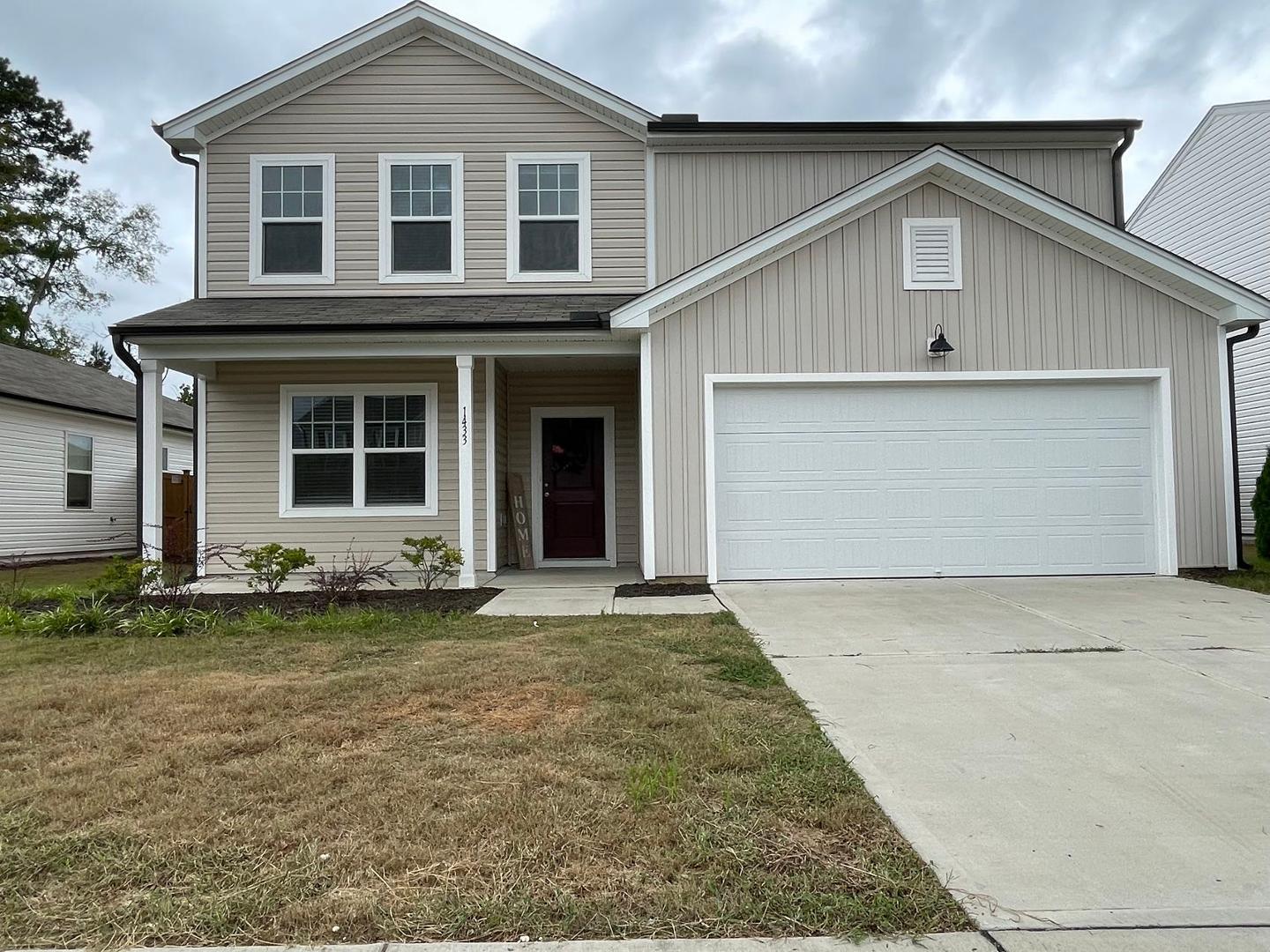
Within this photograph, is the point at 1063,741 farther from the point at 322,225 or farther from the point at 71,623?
the point at 322,225

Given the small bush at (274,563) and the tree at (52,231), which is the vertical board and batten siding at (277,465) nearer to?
the small bush at (274,563)

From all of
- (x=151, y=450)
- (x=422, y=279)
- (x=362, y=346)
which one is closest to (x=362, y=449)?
(x=362, y=346)

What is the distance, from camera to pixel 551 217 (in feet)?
33.8

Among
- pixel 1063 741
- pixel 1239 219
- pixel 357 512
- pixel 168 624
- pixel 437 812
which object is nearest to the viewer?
pixel 437 812

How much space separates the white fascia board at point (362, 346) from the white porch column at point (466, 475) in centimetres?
26

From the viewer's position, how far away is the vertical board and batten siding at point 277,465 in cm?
977

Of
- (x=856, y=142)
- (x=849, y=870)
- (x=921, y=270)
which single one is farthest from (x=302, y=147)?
(x=849, y=870)

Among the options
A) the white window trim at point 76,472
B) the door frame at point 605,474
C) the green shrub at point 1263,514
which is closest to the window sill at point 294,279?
the door frame at point 605,474

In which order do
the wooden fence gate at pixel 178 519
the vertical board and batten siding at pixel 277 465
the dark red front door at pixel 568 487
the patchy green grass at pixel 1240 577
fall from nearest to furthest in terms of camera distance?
the patchy green grass at pixel 1240 577
the wooden fence gate at pixel 178 519
the vertical board and batten siding at pixel 277 465
the dark red front door at pixel 568 487

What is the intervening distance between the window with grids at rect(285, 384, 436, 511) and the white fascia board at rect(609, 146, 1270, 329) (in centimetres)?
347

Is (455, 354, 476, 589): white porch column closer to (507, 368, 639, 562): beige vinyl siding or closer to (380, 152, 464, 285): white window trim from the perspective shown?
(507, 368, 639, 562): beige vinyl siding

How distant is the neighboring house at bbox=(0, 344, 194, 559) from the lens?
44.3 ft

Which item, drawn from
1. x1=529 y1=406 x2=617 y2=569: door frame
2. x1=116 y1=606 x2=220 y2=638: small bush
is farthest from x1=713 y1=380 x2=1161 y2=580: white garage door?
x1=116 y1=606 x2=220 y2=638: small bush

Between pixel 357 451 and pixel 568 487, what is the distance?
9.61 feet
